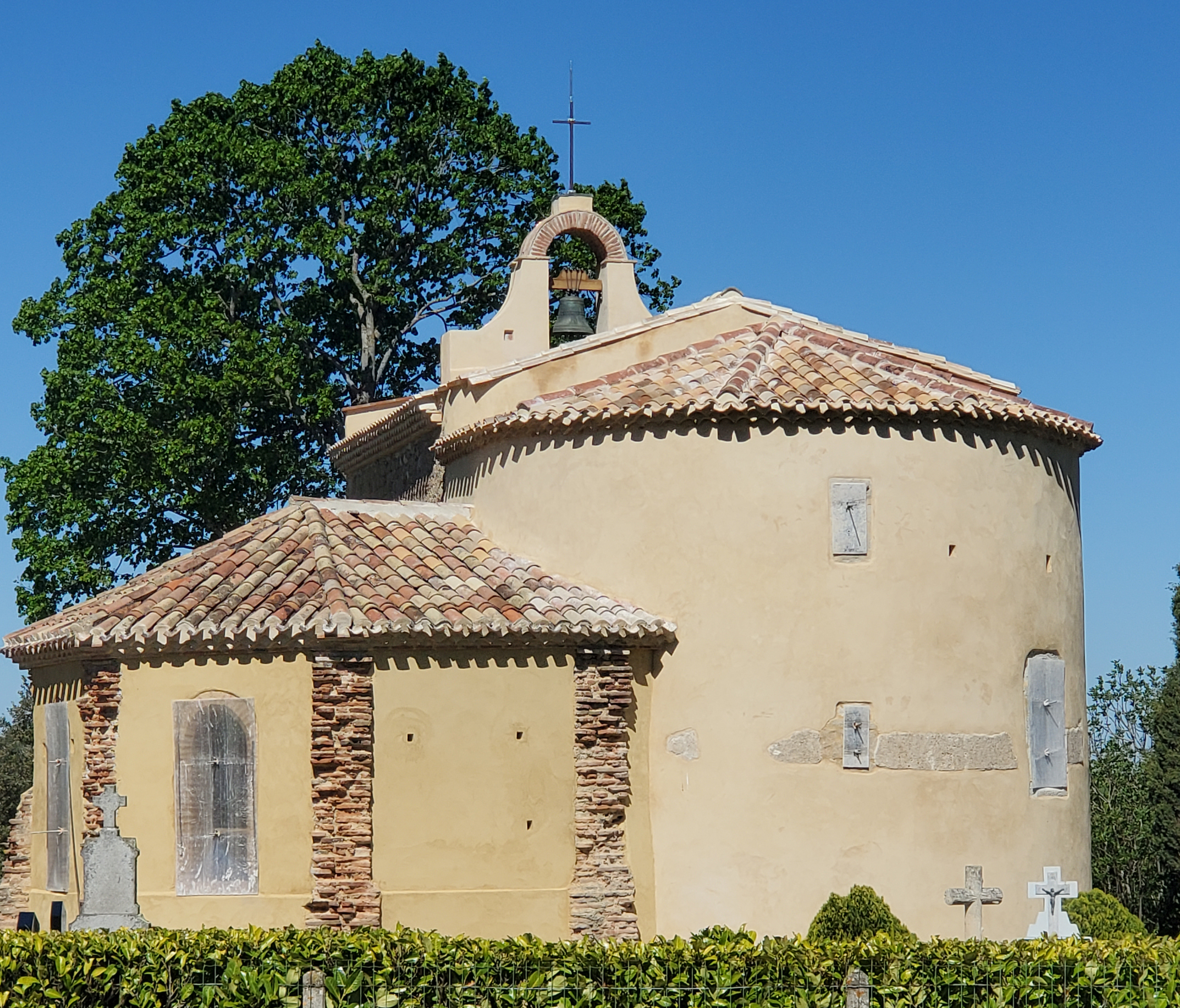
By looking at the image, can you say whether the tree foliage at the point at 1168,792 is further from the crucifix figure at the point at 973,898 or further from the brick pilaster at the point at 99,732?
the brick pilaster at the point at 99,732

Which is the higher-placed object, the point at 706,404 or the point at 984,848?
the point at 706,404

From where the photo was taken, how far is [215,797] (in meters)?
20.3

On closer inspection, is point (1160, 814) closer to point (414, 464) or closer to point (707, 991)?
point (414, 464)

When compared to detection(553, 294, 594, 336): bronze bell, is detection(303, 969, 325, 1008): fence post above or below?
below

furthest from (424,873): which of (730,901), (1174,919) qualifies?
(1174,919)

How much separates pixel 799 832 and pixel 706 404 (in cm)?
519

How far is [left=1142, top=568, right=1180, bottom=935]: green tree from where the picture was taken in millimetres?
39125

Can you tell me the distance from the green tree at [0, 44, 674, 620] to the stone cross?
67.5 ft

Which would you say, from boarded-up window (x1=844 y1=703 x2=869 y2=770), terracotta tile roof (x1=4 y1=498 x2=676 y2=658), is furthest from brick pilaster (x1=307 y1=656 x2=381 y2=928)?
boarded-up window (x1=844 y1=703 x2=869 y2=770)

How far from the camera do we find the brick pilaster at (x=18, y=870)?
78.9 feet

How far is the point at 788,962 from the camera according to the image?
14867mm

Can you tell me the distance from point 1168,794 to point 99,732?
88.1 feet

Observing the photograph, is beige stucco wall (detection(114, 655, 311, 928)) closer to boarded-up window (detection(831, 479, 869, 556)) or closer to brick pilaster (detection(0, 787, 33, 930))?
brick pilaster (detection(0, 787, 33, 930))

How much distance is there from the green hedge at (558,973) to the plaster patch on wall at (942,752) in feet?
18.9
